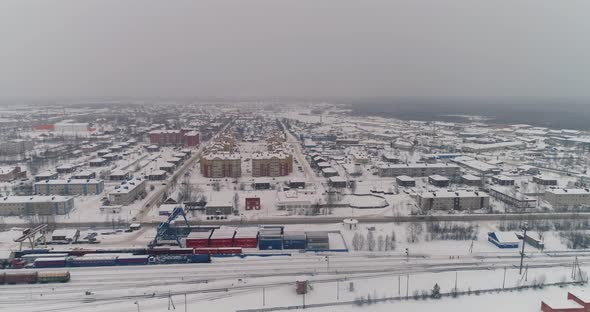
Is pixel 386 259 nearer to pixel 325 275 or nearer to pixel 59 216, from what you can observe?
pixel 325 275

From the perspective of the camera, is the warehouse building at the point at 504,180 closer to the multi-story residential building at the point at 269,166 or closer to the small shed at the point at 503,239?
the small shed at the point at 503,239

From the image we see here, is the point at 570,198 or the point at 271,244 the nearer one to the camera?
the point at 271,244

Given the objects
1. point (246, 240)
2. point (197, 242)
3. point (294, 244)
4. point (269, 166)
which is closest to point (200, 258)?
point (197, 242)

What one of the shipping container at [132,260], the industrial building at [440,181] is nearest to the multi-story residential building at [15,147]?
the shipping container at [132,260]

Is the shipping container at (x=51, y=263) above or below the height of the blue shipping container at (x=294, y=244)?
below

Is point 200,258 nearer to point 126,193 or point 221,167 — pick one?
point 126,193

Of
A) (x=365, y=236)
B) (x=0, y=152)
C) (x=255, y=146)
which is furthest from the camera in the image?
(x=255, y=146)

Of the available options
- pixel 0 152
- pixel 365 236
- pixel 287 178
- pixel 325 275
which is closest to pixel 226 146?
pixel 287 178
